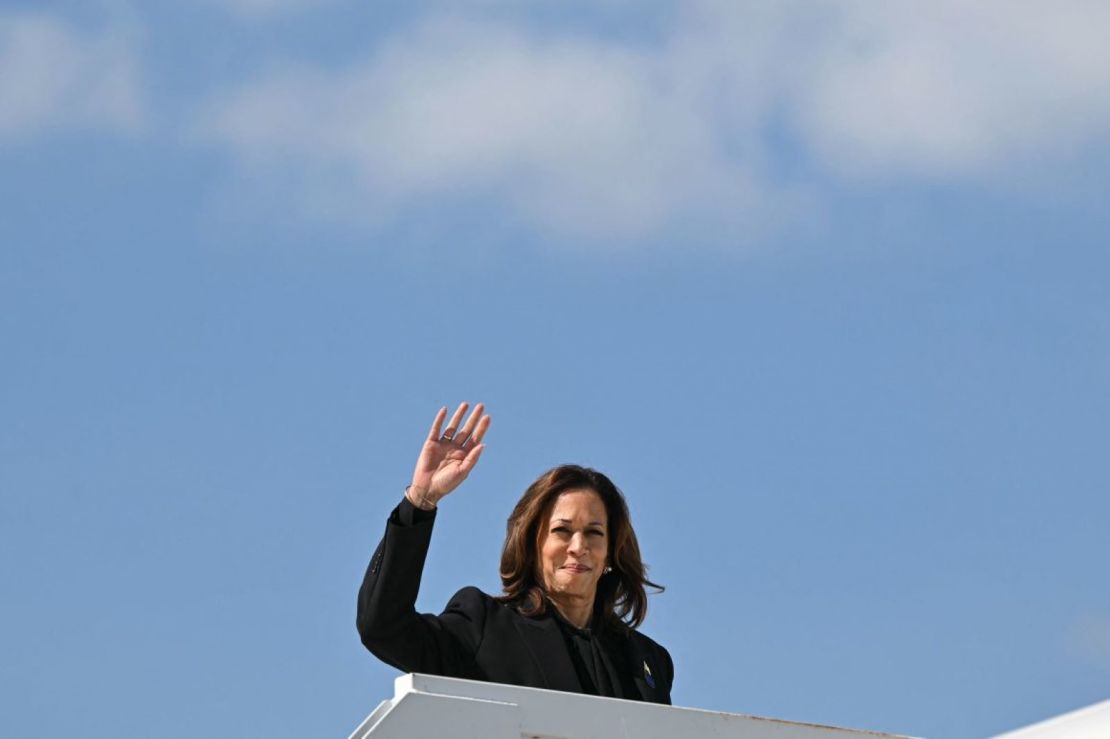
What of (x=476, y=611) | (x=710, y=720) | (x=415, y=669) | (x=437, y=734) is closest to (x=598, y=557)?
(x=476, y=611)

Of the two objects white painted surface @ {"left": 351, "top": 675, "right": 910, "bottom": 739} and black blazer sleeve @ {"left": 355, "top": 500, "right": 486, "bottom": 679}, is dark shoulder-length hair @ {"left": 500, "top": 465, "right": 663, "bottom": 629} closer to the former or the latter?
black blazer sleeve @ {"left": 355, "top": 500, "right": 486, "bottom": 679}

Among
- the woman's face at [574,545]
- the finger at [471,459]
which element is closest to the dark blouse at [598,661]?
the woman's face at [574,545]

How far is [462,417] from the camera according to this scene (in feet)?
22.0

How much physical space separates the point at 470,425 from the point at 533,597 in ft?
2.58

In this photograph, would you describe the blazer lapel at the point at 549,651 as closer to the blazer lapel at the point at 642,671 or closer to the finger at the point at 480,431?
the blazer lapel at the point at 642,671

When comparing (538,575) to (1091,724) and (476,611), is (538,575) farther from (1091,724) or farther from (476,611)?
(1091,724)

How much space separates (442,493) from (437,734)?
2.06 m

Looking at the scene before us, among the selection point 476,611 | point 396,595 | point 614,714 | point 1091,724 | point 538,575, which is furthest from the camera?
point 538,575

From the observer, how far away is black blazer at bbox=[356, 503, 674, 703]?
6203 millimetres

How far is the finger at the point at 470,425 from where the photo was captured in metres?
6.61

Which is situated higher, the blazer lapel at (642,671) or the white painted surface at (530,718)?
the blazer lapel at (642,671)

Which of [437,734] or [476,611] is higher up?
[476,611]

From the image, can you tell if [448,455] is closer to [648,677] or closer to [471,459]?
[471,459]

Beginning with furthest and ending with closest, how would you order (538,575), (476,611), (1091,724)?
(538,575) < (476,611) < (1091,724)
